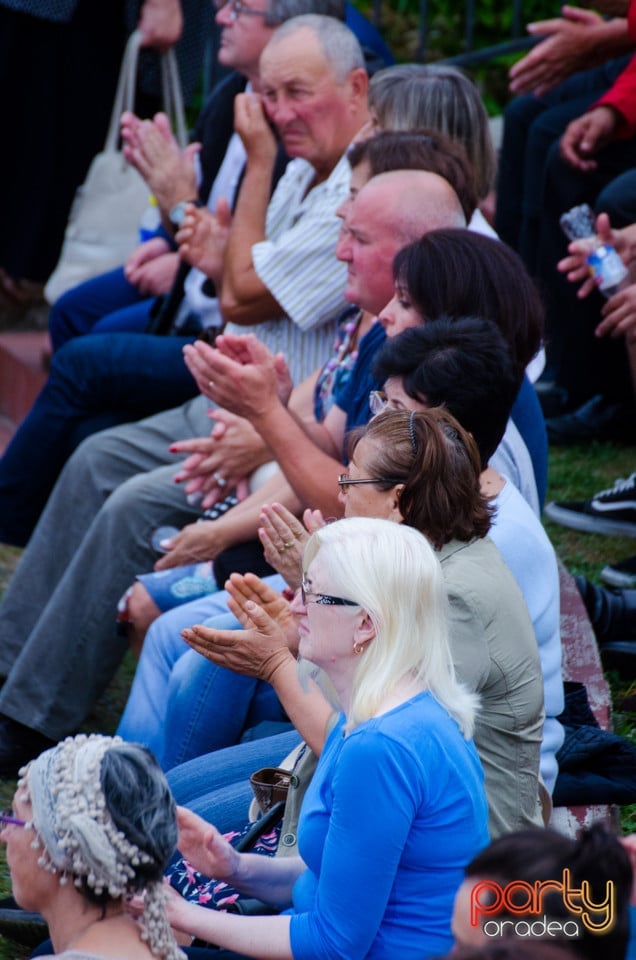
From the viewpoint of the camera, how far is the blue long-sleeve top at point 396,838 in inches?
75.5

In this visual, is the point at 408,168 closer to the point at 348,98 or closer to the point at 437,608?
the point at 348,98

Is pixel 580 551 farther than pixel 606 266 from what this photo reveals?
Yes

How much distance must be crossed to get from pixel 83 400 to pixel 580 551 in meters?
1.71

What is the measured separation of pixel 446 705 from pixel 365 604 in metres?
0.19

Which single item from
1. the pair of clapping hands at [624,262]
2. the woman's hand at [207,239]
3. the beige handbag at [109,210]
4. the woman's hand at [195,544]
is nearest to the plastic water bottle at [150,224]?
the beige handbag at [109,210]

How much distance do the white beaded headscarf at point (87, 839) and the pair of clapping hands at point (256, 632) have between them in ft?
1.89

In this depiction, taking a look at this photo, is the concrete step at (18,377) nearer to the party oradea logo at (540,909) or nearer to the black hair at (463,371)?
the black hair at (463,371)

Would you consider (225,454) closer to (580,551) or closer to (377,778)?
(580,551)

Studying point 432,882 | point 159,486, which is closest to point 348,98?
point 159,486

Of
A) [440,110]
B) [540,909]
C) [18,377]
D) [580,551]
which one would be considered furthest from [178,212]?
[540,909]

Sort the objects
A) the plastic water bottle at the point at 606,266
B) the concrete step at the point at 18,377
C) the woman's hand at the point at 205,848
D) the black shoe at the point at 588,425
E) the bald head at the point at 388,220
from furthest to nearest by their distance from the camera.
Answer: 1. the concrete step at the point at 18,377
2. the black shoe at the point at 588,425
3. the plastic water bottle at the point at 606,266
4. the bald head at the point at 388,220
5. the woman's hand at the point at 205,848

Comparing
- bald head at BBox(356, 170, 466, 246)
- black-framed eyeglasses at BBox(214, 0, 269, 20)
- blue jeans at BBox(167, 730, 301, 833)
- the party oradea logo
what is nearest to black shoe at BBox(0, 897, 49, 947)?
blue jeans at BBox(167, 730, 301, 833)

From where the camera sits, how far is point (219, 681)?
9.93ft

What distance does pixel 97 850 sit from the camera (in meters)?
1.89
